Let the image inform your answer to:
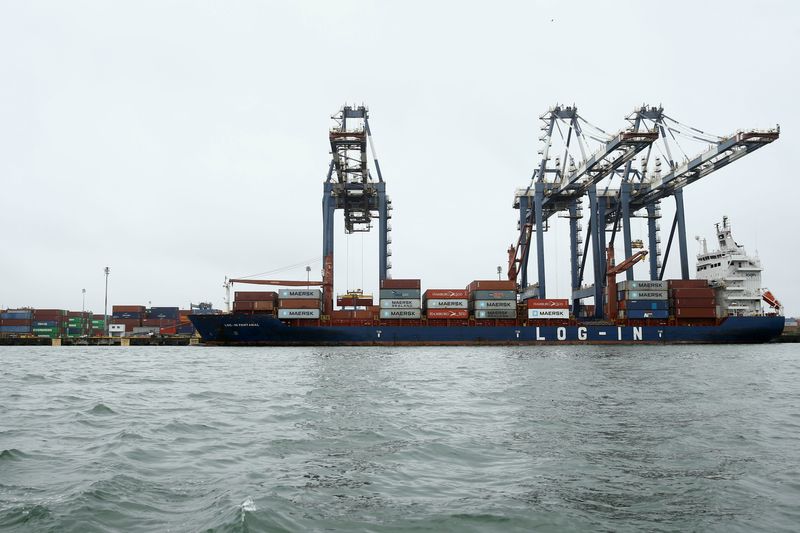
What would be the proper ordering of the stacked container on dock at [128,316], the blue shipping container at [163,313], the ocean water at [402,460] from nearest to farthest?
the ocean water at [402,460] → the stacked container on dock at [128,316] → the blue shipping container at [163,313]

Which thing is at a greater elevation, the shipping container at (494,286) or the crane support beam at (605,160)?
the crane support beam at (605,160)

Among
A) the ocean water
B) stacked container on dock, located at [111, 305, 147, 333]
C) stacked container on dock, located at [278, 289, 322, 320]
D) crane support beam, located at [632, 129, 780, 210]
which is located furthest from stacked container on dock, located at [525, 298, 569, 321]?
stacked container on dock, located at [111, 305, 147, 333]

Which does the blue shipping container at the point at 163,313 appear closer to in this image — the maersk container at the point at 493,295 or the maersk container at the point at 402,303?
the maersk container at the point at 402,303

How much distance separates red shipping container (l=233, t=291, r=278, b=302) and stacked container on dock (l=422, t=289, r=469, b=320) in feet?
58.2

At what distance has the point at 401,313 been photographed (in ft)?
195

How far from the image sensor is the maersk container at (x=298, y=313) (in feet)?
189

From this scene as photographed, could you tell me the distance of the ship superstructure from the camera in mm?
61938

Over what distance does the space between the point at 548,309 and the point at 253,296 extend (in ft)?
111

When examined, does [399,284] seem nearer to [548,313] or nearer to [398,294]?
[398,294]

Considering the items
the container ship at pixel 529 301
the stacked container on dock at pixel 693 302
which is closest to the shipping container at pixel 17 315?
the container ship at pixel 529 301

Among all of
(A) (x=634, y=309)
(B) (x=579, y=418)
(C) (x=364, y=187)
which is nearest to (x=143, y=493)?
(B) (x=579, y=418)

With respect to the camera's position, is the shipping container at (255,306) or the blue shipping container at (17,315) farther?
the blue shipping container at (17,315)

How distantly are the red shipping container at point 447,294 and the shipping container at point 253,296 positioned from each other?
1783cm

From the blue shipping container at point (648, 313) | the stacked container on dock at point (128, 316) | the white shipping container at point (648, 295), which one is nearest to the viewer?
the blue shipping container at point (648, 313)
